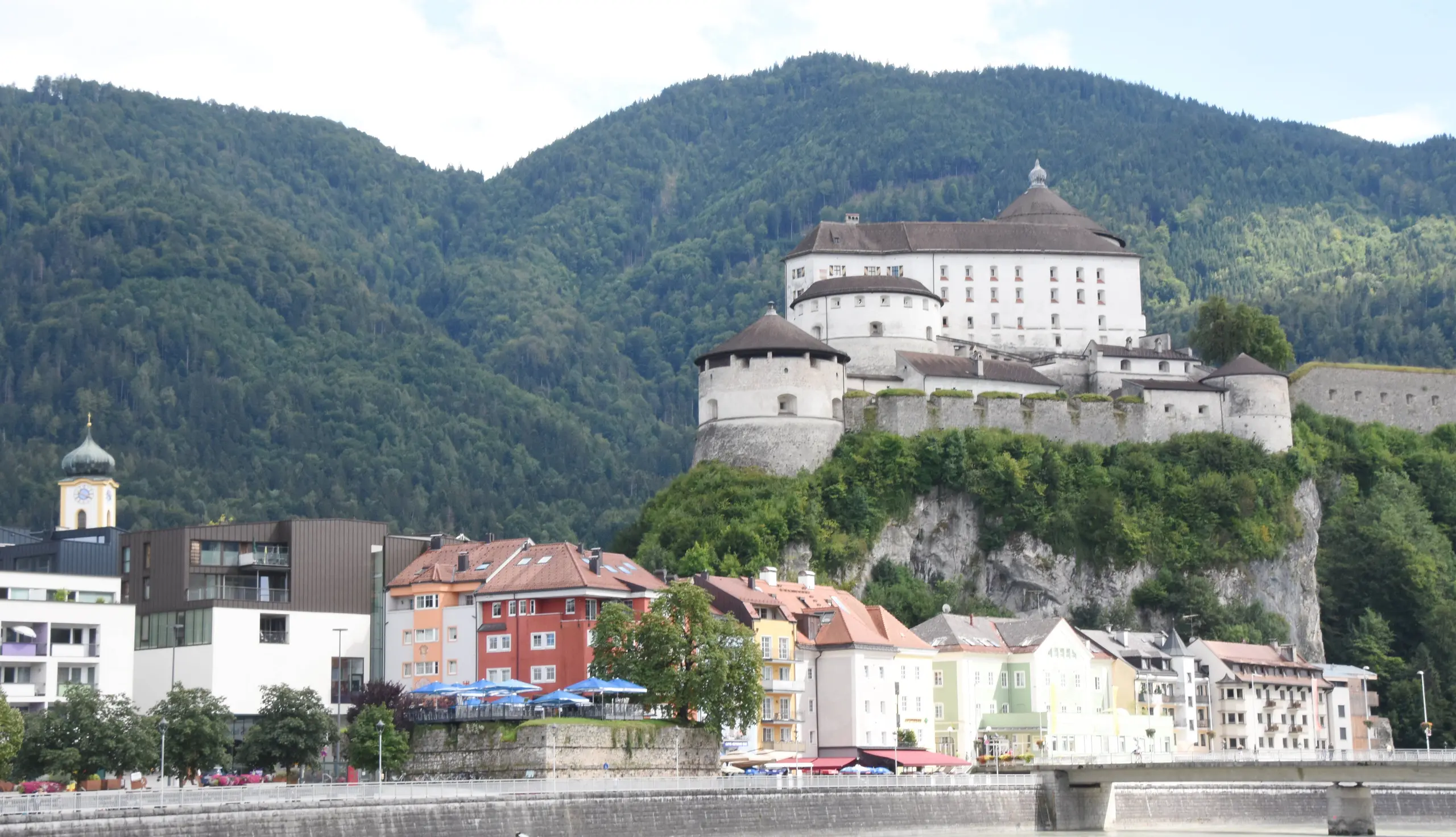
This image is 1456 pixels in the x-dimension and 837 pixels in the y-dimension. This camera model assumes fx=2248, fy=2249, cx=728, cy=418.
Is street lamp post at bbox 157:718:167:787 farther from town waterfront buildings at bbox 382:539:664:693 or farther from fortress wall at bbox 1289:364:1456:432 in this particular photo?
fortress wall at bbox 1289:364:1456:432

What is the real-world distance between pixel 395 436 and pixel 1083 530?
97371 mm

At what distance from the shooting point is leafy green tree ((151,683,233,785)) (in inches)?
2761

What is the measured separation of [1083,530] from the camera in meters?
115

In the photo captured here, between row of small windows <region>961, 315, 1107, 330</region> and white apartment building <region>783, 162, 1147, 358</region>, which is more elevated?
white apartment building <region>783, 162, 1147, 358</region>

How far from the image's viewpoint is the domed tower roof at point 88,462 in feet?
380

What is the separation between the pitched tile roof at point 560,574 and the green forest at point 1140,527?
16192mm

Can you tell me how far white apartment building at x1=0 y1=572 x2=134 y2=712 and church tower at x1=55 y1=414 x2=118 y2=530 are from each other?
3156cm

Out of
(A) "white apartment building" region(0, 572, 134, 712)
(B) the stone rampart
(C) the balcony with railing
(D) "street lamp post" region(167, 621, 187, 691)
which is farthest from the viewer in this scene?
(B) the stone rampart

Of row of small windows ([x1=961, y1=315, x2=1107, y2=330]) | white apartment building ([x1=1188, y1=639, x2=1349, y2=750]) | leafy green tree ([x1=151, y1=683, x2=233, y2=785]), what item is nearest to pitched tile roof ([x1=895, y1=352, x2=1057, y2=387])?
row of small windows ([x1=961, y1=315, x2=1107, y2=330])

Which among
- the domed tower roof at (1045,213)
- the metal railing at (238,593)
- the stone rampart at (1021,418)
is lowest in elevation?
the metal railing at (238,593)

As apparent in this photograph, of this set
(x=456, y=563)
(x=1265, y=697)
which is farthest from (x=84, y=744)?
(x=1265, y=697)

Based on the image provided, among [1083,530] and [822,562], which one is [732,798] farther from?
[1083,530]

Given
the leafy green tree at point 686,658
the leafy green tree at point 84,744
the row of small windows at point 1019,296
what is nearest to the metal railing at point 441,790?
the leafy green tree at point 84,744

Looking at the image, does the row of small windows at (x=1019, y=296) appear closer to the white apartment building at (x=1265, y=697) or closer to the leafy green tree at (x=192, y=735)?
the white apartment building at (x=1265, y=697)
